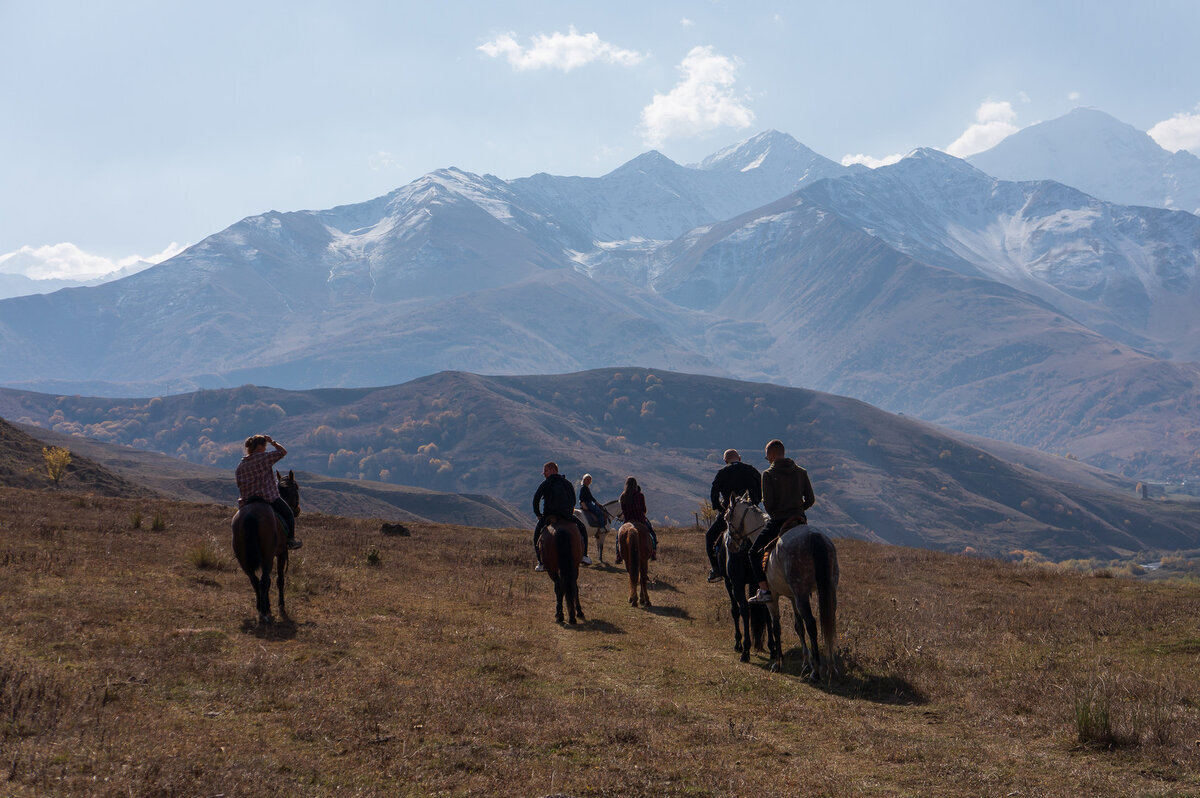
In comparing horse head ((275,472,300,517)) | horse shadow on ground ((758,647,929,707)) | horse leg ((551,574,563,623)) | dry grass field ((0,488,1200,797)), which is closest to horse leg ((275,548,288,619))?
dry grass field ((0,488,1200,797))

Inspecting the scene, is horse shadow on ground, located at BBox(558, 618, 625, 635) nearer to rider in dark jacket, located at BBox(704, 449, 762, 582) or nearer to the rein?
rider in dark jacket, located at BBox(704, 449, 762, 582)

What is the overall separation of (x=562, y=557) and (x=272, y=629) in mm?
6451

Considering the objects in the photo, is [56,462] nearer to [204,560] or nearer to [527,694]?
[204,560]

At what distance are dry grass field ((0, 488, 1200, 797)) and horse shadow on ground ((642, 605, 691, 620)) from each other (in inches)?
7.0

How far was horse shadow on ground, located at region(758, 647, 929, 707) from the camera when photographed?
481 inches

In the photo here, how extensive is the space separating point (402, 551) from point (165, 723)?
19.8 meters

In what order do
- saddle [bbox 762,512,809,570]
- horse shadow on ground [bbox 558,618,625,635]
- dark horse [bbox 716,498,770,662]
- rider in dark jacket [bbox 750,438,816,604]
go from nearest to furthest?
saddle [bbox 762,512,809,570] → rider in dark jacket [bbox 750,438,816,604] → dark horse [bbox 716,498,770,662] → horse shadow on ground [bbox 558,618,625,635]

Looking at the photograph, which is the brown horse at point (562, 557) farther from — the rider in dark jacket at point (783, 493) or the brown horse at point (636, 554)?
the rider in dark jacket at point (783, 493)

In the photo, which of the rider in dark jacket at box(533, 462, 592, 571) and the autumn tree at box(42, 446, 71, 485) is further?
the autumn tree at box(42, 446, 71, 485)

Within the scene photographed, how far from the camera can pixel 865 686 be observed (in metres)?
12.9

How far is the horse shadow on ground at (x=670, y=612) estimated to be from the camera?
68.4ft

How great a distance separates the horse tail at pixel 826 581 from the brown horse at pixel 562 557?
22.5 ft

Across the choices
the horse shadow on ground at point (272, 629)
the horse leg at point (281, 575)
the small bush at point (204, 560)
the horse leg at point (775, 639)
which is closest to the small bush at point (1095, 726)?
the horse leg at point (775, 639)

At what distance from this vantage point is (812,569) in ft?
43.5
